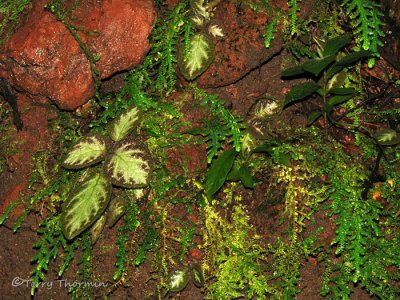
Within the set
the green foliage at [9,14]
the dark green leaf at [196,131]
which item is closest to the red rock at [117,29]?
the green foliage at [9,14]

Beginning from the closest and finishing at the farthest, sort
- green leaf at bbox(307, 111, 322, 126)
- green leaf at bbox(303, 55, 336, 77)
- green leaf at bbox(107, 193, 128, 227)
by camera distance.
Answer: green leaf at bbox(303, 55, 336, 77) → green leaf at bbox(107, 193, 128, 227) → green leaf at bbox(307, 111, 322, 126)

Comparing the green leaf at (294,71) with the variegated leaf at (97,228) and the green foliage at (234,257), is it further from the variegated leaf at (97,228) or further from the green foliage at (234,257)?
the variegated leaf at (97,228)

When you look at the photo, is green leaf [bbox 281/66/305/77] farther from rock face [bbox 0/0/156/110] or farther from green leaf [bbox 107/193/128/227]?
green leaf [bbox 107/193/128/227]

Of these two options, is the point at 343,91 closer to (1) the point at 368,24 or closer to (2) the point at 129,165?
(1) the point at 368,24

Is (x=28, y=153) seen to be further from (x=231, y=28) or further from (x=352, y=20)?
(x=352, y=20)

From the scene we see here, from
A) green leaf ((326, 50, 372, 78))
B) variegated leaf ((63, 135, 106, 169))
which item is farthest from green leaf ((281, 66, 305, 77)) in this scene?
variegated leaf ((63, 135, 106, 169))

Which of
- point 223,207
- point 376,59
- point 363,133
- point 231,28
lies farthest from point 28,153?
point 376,59
